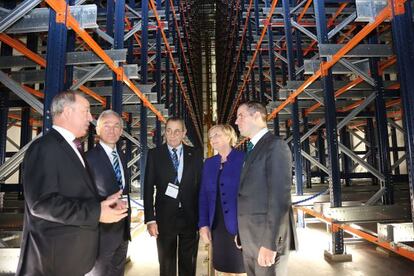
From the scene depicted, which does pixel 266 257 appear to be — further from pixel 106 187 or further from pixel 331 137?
pixel 331 137

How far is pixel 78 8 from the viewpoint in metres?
3.41

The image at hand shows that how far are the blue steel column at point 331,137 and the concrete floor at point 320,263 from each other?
1.23 ft

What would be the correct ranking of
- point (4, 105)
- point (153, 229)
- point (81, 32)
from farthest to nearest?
point (4, 105) → point (81, 32) → point (153, 229)

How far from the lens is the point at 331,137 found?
4746 mm

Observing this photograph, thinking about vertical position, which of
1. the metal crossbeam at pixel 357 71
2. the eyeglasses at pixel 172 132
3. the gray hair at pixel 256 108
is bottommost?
the eyeglasses at pixel 172 132

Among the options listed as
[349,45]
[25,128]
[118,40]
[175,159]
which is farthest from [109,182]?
[25,128]

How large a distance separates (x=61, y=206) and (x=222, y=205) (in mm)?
1502

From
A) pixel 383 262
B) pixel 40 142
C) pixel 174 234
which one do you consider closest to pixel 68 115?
pixel 40 142

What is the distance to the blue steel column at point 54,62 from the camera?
2.81 m

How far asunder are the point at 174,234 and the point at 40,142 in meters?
1.71

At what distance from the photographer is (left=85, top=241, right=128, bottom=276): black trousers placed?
258 cm

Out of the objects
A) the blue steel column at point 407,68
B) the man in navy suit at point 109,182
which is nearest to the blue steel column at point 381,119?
the blue steel column at point 407,68

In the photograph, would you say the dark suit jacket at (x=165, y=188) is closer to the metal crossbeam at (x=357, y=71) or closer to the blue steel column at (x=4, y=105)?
the metal crossbeam at (x=357, y=71)

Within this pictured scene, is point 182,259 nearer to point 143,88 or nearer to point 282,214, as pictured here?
point 282,214
